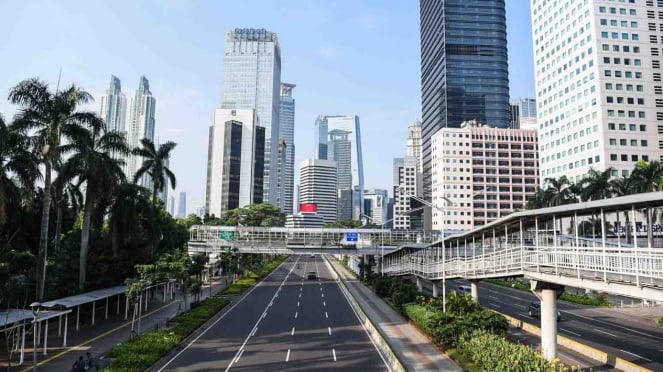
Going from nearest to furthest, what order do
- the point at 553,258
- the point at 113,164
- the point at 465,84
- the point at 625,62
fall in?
the point at 553,258, the point at 113,164, the point at 625,62, the point at 465,84

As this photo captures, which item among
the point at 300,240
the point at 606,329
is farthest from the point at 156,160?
the point at 606,329

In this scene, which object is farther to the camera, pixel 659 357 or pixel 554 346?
pixel 659 357

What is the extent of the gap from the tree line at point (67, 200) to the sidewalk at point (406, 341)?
24431 mm

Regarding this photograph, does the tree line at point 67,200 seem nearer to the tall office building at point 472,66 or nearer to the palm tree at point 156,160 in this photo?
the palm tree at point 156,160

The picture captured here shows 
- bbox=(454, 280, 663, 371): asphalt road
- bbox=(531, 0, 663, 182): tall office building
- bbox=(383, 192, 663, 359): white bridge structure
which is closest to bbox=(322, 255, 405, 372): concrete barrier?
bbox=(383, 192, 663, 359): white bridge structure

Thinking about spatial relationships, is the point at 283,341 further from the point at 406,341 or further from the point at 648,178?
the point at 648,178

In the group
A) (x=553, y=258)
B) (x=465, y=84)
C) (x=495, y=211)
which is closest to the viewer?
(x=553, y=258)

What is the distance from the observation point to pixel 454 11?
646 ft

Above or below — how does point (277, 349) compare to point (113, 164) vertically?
below

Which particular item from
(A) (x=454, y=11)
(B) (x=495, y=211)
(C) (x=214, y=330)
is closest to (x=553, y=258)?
(C) (x=214, y=330)

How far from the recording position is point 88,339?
32656 millimetres

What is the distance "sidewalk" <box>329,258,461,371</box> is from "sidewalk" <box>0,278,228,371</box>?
685 inches

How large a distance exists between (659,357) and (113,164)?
4363 cm

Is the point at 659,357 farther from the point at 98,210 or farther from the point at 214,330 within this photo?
the point at 98,210
